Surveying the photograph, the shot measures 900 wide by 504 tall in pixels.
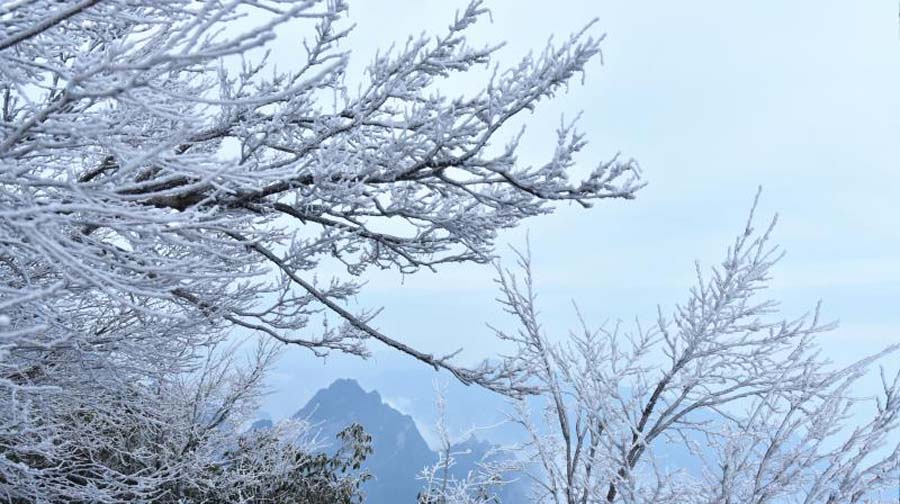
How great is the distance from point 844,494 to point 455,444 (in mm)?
4136

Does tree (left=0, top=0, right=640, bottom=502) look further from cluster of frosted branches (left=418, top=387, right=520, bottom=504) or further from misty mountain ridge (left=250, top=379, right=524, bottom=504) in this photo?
Result: misty mountain ridge (left=250, top=379, right=524, bottom=504)

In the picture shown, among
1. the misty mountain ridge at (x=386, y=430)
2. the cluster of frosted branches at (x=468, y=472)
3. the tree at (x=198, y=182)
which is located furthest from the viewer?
the misty mountain ridge at (x=386, y=430)

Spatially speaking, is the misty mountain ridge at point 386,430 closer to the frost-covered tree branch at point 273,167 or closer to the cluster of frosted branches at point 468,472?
the cluster of frosted branches at point 468,472

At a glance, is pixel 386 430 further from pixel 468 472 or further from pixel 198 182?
pixel 198 182

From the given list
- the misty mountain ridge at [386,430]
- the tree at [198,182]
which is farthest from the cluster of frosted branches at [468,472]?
the misty mountain ridge at [386,430]

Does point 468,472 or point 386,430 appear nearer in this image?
point 468,472

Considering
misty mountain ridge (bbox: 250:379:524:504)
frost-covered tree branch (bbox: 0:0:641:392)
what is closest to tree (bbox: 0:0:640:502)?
frost-covered tree branch (bbox: 0:0:641:392)

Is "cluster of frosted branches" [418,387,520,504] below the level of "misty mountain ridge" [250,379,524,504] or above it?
below

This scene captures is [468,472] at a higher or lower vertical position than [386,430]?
lower

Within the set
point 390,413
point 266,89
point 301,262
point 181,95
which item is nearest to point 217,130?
point 266,89

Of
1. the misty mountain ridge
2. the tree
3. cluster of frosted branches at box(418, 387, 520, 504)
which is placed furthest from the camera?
the misty mountain ridge

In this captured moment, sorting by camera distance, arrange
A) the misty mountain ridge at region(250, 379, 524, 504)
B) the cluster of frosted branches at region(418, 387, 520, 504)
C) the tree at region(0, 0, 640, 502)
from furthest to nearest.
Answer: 1. the misty mountain ridge at region(250, 379, 524, 504)
2. the cluster of frosted branches at region(418, 387, 520, 504)
3. the tree at region(0, 0, 640, 502)

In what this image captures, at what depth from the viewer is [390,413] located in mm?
123875

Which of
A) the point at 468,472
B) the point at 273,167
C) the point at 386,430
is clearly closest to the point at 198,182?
the point at 273,167
